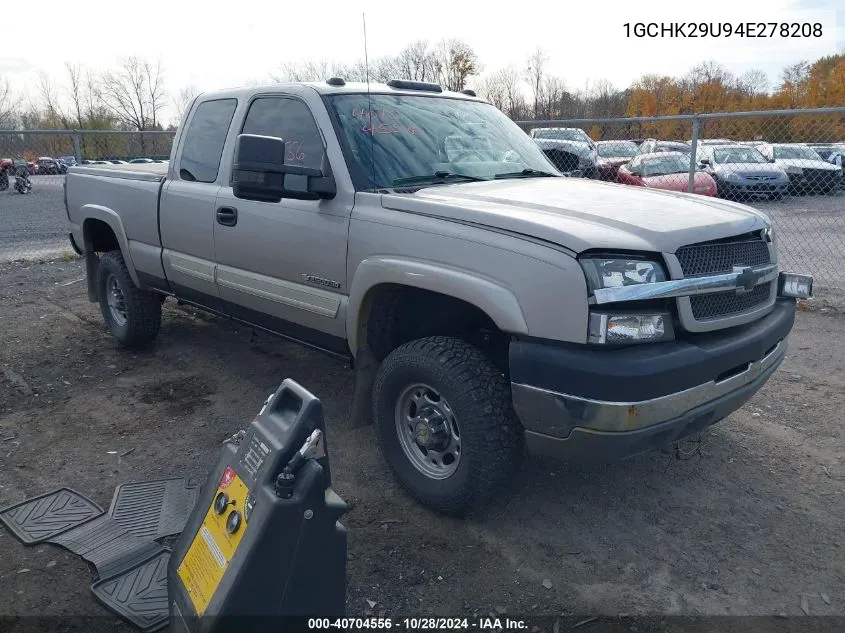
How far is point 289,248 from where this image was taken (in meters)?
3.76

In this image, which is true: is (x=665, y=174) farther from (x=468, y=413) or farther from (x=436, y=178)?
(x=468, y=413)

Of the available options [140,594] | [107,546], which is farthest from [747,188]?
[140,594]

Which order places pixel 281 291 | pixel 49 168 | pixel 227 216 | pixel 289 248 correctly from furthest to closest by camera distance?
pixel 49 168
pixel 227 216
pixel 281 291
pixel 289 248

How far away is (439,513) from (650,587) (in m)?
0.97

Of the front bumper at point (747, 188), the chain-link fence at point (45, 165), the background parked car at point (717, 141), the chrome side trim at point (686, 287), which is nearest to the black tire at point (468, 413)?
the chrome side trim at point (686, 287)

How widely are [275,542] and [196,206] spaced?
302cm

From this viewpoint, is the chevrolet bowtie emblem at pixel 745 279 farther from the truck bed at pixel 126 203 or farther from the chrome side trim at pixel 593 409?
the truck bed at pixel 126 203

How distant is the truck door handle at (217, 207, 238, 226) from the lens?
4105 mm

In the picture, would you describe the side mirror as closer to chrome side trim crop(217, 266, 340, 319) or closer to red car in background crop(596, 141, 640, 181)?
chrome side trim crop(217, 266, 340, 319)

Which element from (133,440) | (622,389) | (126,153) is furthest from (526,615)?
(126,153)

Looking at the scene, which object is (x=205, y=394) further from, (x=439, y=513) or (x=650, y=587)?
(x=650, y=587)

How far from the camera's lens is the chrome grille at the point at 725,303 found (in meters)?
2.77

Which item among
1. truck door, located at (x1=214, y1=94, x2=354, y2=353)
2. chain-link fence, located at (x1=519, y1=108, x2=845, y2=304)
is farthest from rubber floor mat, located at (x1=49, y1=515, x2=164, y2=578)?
chain-link fence, located at (x1=519, y1=108, x2=845, y2=304)

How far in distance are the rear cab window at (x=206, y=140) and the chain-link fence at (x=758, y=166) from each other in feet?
21.7
